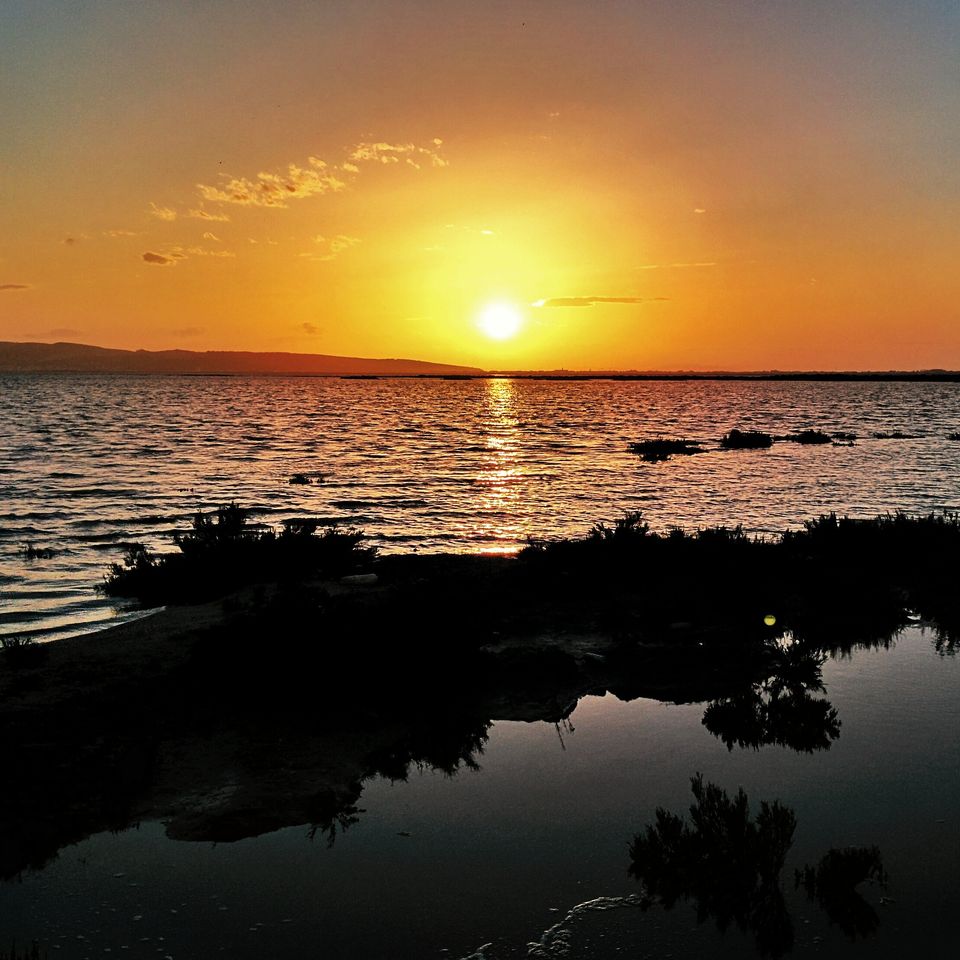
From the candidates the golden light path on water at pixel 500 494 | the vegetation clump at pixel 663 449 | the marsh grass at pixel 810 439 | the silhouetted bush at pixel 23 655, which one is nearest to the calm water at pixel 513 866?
the silhouetted bush at pixel 23 655

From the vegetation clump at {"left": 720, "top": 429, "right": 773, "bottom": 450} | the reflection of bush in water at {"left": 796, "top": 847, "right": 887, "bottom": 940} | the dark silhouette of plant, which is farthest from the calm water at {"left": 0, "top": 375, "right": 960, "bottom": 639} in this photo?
the reflection of bush in water at {"left": 796, "top": 847, "right": 887, "bottom": 940}

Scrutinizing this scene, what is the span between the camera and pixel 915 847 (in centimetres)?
542

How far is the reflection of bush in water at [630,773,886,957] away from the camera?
15.3ft

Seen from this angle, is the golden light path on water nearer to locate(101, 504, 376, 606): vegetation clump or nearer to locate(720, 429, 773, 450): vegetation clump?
locate(101, 504, 376, 606): vegetation clump

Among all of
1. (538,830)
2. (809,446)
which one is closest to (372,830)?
(538,830)

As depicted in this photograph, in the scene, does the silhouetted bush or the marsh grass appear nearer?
the silhouetted bush

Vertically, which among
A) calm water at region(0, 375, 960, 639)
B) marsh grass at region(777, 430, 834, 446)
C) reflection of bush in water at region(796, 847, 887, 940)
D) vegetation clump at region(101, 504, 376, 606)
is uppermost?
marsh grass at region(777, 430, 834, 446)

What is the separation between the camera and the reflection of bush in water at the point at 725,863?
4.70 metres

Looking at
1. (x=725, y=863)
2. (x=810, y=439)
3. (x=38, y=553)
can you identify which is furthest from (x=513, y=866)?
(x=810, y=439)

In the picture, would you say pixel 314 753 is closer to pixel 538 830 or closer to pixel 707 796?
pixel 538 830

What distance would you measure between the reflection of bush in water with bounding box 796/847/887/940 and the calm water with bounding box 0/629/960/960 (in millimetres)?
66

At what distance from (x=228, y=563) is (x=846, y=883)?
36.3ft

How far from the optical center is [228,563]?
1386 cm

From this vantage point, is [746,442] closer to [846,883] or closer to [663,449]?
[663,449]
